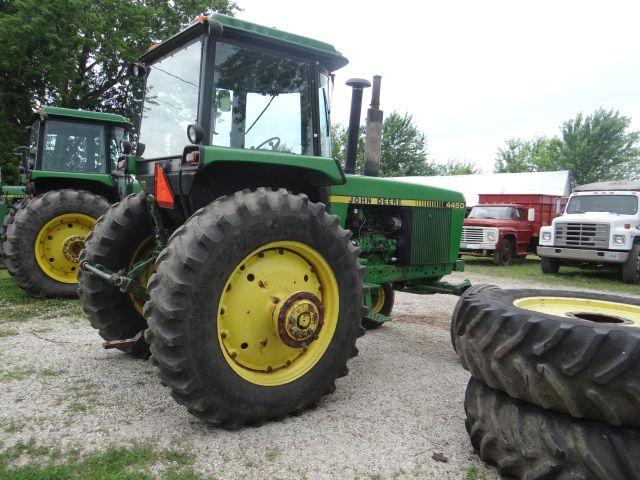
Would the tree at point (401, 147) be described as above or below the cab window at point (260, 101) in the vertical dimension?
above

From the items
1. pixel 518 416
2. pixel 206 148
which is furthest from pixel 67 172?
pixel 518 416

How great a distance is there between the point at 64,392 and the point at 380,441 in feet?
7.16

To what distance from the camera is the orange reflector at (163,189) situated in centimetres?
323

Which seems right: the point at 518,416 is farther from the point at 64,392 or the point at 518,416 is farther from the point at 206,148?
the point at 64,392

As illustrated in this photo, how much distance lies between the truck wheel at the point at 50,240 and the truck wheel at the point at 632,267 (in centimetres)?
1037

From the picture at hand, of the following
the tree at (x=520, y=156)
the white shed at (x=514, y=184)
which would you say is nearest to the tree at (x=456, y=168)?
the tree at (x=520, y=156)

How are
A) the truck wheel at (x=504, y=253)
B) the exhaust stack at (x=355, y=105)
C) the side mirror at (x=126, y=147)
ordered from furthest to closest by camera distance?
1. the truck wheel at (x=504, y=253)
2. the exhaust stack at (x=355, y=105)
3. the side mirror at (x=126, y=147)

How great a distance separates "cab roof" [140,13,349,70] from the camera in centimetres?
326

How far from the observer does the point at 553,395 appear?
219 centimetres

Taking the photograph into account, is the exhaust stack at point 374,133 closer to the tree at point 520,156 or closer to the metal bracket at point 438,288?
the metal bracket at point 438,288

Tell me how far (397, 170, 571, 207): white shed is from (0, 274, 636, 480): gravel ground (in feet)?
58.0

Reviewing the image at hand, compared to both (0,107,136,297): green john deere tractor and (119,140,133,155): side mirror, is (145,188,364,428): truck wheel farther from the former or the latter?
(0,107,136,297): green john deere tractor

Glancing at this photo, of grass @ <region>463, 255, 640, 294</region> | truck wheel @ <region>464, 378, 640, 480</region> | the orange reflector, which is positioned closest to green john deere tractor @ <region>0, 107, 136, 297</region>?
the orange reflector

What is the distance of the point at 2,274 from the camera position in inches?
344
